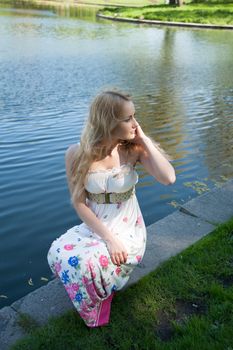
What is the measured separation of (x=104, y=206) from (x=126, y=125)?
610 mm

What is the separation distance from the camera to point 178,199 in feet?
19.6

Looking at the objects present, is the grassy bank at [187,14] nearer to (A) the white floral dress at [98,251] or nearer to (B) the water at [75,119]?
(B) the water at [75,119]

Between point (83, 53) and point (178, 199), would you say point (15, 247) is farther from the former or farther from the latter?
point (83, 53)

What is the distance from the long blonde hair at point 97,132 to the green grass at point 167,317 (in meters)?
0.90

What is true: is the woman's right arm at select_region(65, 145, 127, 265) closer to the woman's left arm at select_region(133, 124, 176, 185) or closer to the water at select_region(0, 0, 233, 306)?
the woman's left arm at select_region(133, 124, 176, 185)

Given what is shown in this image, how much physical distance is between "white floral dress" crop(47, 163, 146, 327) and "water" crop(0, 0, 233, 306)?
1372 millimetres

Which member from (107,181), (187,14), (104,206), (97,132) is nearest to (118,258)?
(104,206)

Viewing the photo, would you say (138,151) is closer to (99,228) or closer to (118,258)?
(99,228)

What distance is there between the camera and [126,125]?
2807mm

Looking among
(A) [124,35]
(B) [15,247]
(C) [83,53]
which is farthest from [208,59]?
(B) [15,247]

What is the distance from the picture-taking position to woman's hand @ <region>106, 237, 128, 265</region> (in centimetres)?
274

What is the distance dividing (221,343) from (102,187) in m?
1.27

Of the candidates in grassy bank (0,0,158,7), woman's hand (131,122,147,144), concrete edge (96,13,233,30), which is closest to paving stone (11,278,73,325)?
woman's hand (131,122,147,144)

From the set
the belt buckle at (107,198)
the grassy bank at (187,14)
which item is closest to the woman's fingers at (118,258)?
the belt buckle at (107,198)
